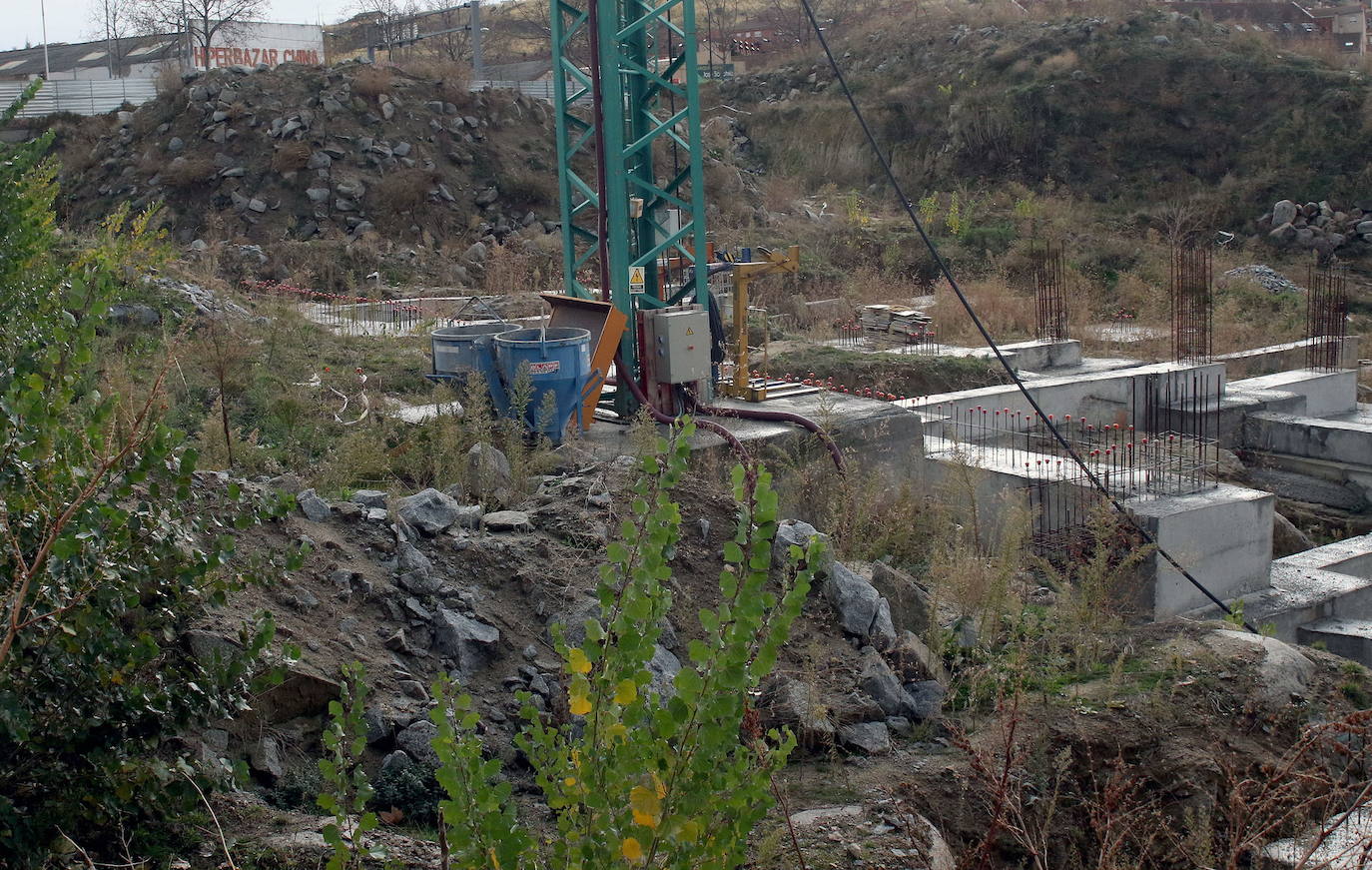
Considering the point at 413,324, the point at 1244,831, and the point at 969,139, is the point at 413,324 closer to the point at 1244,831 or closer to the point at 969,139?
the point at 1244,831

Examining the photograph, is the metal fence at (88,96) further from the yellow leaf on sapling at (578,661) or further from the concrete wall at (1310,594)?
the yellow leaf on sapling at (578,661)

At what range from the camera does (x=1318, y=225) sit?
27.6 m

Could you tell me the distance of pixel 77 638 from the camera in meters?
3.36

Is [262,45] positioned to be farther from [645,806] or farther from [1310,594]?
[645,806]

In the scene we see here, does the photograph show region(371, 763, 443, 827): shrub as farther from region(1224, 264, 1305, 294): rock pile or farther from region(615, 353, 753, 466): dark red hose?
region(1224, 264, 1305, 294): rock pile

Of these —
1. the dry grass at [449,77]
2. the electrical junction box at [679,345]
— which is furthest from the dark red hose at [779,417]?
the dry grass at [449,77]

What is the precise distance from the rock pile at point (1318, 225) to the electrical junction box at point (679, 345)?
21450 millimetres

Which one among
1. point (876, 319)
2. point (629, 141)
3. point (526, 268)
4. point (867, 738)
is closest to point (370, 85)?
point (526, 268)

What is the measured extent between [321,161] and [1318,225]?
73.3ft

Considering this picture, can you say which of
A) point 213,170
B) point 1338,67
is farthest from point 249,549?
point 1338,67

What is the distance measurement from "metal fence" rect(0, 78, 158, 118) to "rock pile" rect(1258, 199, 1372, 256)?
27.2m

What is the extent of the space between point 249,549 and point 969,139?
31.2 meters

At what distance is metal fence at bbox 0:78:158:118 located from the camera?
99.6 ft

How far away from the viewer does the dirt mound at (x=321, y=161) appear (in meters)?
24.3
